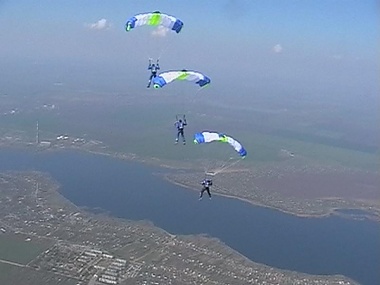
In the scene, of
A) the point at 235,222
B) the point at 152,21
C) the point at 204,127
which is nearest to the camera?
the point at 152,21

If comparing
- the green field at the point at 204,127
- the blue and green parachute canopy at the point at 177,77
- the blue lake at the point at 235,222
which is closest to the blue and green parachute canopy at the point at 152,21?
the blue and green parachute canopy at the point at 177,77

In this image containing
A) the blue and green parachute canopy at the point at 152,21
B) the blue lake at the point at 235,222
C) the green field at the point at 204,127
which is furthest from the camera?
the green field at the point at 204,127

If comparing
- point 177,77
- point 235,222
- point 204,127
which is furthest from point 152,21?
point 204,127

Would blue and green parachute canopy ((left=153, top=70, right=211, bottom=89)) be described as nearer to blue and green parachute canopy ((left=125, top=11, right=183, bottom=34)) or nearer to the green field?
blue and green parachute canopy ((left=125, top=11, right=183, bottom=34))

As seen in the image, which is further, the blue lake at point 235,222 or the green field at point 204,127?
the green field at point 204,127

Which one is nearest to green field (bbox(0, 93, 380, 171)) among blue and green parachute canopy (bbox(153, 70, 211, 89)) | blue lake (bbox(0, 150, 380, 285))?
blue lake (bbox(0, 150, 380, 285))

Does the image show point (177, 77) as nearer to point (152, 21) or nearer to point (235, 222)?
point (152, 21)

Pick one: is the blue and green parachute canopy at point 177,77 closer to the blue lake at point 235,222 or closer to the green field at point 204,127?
the blue lake at point 235,222
